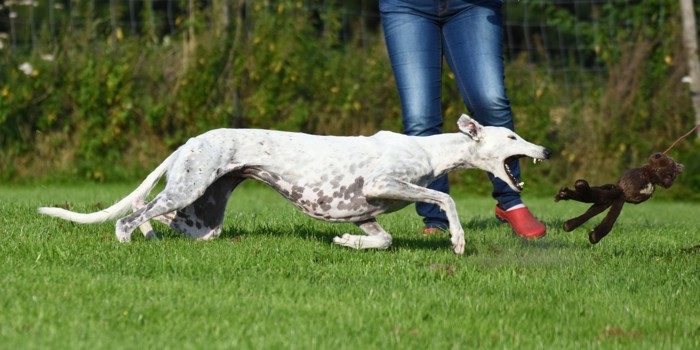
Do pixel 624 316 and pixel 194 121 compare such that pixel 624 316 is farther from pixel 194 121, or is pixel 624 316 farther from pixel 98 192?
pixel 194 121

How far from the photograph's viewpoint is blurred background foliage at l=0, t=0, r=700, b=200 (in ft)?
39.7

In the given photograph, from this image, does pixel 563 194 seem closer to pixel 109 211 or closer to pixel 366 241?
pixel 366 241

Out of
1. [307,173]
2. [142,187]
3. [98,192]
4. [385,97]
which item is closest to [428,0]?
[307,173]

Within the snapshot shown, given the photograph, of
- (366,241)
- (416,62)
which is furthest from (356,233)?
(416,62)

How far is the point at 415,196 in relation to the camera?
5.58 metres

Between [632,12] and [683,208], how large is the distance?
3.92 m

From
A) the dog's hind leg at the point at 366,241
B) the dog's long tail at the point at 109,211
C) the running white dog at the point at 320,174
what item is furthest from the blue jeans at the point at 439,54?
the dog's long tail at the point at 109,211

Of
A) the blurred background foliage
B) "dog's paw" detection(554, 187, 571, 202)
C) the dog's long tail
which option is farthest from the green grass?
the blurred background foliage

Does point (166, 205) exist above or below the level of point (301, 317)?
above

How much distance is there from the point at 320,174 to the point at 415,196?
0.53 m

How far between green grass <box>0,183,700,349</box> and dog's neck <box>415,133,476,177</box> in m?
0.47

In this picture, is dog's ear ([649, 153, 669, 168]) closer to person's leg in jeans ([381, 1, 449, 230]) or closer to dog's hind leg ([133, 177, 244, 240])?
person's leg in jeans ([381, 1, 449, 230])

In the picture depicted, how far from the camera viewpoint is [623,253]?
19.6 ft

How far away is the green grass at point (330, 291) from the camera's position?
3.86 meters
